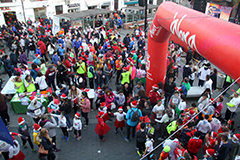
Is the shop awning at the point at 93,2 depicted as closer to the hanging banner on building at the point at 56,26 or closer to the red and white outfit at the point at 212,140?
the hanging banner on building at the point at 56,26

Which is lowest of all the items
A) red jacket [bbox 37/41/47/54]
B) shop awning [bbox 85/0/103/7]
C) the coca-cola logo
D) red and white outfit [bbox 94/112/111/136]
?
red and white outfit [bbox 94/112/111/136]

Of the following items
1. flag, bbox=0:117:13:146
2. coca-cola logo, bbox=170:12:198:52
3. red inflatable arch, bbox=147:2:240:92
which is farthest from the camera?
coca-cola logo, bbox=170:12:198:52

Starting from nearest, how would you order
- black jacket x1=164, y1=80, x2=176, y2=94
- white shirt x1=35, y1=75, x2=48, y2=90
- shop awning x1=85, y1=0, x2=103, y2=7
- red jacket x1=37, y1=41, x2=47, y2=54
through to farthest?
black jacket x1=164, y1=80, x2=176, y2=94, white shirt x1=35, y1=75, x2=48, y2=90, red jacket x1=37, y1=41, x2=47, y2=54, shop awning x1=85, y1=0, x2=103, y2=7

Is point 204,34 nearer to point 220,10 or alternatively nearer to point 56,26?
point 56,26

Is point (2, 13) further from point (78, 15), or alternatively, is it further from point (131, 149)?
point (131, 149)

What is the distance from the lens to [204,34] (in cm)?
391

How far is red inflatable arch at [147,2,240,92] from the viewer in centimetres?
322

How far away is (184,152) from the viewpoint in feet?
14.2

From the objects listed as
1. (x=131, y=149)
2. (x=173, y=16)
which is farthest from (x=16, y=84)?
(x=173, y=16)

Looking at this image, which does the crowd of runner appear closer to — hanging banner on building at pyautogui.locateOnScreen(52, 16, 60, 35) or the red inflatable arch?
the red inflatable arch

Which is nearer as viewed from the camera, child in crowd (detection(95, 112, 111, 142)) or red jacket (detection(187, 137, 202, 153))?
red jacket (detection(187, 137, 202, 153))

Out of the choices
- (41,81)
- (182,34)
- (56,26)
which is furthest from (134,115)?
(56,26)

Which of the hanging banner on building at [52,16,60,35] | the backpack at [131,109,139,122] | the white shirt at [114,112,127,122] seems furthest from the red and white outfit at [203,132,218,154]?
the hanging banner on building at [52,16,60,35]

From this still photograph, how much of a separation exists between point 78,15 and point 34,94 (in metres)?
10.7
